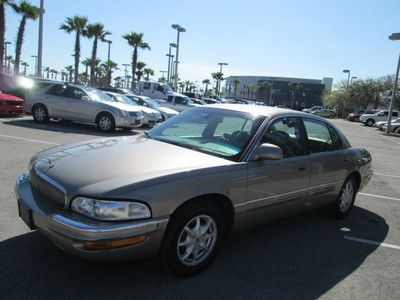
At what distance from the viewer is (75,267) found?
363 cm

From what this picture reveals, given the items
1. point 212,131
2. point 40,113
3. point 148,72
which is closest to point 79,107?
point 40,113

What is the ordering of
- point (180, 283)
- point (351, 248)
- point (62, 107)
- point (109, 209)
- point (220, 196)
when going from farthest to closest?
point (62, 107) → point (351, 248) → point (220, 196) → point (180, 283) → point (109, 209)

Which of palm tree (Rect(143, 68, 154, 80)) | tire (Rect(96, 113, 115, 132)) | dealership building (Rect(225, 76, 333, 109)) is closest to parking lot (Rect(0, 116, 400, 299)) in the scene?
tire (Rect(96, 113, 115, 132))

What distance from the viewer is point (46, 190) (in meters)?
3.46

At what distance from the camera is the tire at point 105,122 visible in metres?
14.1

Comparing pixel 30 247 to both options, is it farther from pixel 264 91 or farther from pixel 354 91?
pixel 264 91

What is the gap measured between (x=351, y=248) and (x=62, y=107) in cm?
1198

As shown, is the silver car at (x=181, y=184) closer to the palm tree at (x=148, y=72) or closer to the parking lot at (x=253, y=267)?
the parking lot at (x=253, y=267)

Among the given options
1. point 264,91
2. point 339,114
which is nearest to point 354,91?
point 339,114

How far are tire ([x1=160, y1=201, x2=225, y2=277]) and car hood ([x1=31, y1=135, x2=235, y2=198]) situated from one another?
358mm

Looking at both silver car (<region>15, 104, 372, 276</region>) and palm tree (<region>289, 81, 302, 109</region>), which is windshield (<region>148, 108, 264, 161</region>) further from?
palm tree (<region>289, 81, 302, 109</region>)

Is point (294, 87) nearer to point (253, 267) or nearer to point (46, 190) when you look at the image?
point (253, 267)

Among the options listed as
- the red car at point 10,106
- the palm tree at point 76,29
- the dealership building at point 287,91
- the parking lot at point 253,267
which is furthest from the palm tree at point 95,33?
Answer: the dealership building at point 287,91

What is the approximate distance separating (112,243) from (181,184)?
719mm
